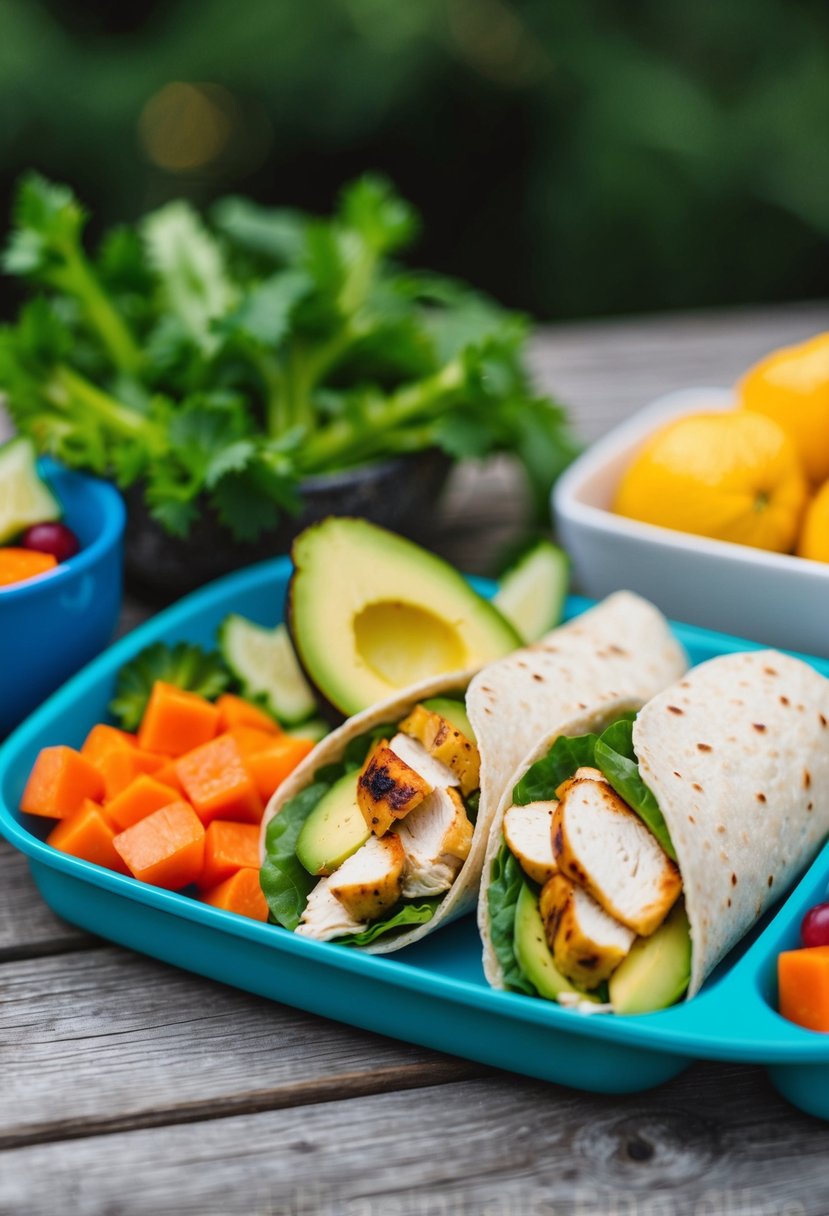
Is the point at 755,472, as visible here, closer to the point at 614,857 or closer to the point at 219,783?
the point at 614,857

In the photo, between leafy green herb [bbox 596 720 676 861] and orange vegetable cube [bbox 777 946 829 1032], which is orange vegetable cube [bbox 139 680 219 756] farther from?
orange vegetable cube [bbox 777 946 829 1032]

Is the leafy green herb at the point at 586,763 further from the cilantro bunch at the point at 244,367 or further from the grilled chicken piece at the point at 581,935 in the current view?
the cilantro bunch at the point at 244,367

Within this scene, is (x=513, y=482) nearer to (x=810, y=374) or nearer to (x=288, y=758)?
(x=810, y=374)

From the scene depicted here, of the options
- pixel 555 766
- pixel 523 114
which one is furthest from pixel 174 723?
pixel 523 114

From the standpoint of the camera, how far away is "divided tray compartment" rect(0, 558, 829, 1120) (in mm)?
1348

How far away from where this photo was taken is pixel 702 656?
2115 mm

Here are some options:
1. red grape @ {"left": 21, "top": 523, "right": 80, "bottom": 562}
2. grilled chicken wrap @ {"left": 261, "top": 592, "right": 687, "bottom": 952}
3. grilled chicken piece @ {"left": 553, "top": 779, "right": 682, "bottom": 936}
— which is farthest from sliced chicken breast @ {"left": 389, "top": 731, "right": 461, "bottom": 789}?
red grape @ {"left": 21, "top": 523, "right": 80, "bottom": 562}

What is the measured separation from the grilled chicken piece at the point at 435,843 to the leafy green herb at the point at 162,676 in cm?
55

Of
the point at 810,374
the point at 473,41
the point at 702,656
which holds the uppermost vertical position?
the point at 473,41

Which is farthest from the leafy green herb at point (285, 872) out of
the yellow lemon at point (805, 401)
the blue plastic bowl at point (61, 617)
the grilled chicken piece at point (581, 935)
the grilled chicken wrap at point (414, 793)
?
the yellow lemon at point (805, 401)

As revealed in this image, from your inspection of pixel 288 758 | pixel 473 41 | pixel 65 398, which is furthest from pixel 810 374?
pixel 473 41

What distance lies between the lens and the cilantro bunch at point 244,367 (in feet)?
7.43

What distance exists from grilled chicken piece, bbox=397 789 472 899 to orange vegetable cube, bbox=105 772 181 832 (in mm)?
347

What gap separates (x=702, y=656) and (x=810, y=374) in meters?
0.56
